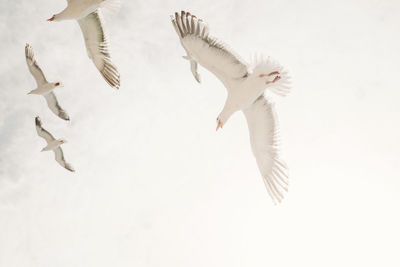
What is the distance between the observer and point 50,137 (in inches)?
535

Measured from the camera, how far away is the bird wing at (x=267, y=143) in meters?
9.42

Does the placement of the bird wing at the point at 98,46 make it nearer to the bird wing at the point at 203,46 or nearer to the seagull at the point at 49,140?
the bird wing at the point at 203,46

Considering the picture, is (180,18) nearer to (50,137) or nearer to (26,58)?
(26,58)

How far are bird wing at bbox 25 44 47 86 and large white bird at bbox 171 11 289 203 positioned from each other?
4.99m

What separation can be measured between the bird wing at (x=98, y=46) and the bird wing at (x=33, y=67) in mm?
2032

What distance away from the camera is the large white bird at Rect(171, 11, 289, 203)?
8.27m

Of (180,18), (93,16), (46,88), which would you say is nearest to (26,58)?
(46,88)

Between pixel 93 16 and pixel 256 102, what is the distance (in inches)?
176

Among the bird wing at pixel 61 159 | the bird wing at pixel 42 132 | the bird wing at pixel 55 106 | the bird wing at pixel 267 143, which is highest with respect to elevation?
the bird wing at pixel 267 143

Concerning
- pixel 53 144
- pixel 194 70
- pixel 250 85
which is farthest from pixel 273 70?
pixel 53 144

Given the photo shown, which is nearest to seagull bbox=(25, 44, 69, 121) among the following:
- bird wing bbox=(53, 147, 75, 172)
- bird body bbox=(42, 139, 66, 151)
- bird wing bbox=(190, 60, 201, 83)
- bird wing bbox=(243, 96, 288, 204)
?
bird body bbox=(42, 139, 66, 151)

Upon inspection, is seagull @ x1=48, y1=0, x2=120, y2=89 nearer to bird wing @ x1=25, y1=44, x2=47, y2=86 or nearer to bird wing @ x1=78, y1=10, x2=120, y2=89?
bird wing @ x1=78, y1=10, x2=120, y2=89

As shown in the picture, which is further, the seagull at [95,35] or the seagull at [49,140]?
the seagull at [49,140]

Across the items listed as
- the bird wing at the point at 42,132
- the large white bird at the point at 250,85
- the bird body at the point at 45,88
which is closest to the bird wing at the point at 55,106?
the bird body at the point at 45,88
